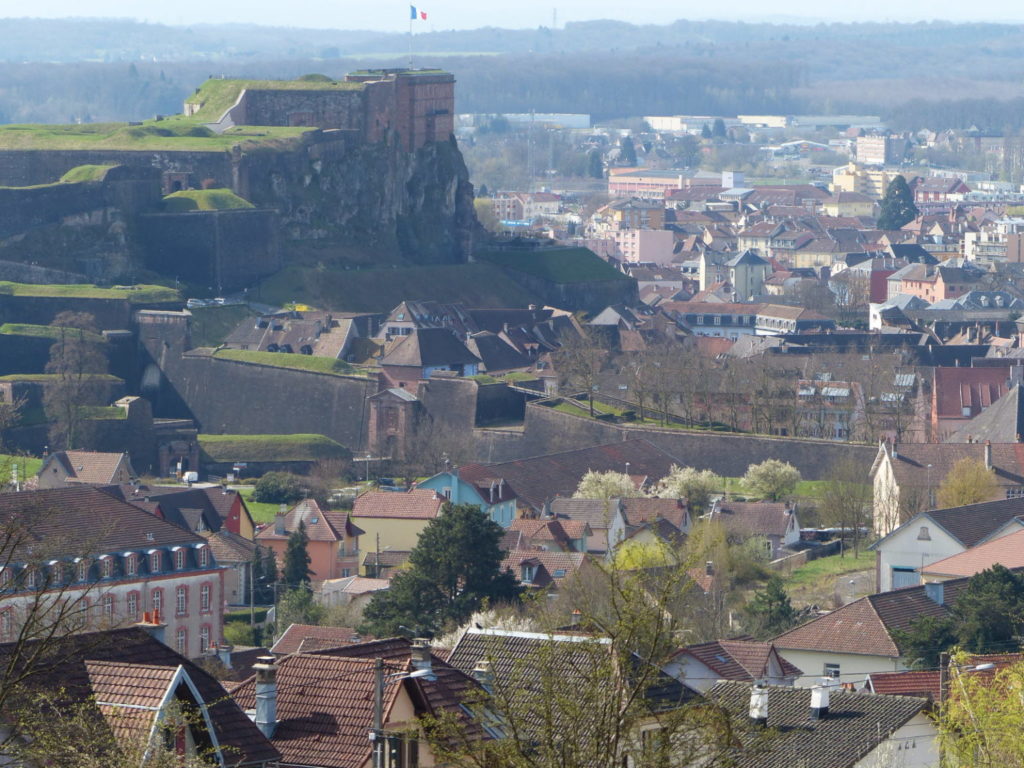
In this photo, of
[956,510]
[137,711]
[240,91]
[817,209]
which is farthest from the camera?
[817,209]

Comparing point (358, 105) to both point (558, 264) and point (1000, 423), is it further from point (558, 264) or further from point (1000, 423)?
point (1000, 423)

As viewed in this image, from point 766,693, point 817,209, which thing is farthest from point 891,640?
point 817,209

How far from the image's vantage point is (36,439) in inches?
2415

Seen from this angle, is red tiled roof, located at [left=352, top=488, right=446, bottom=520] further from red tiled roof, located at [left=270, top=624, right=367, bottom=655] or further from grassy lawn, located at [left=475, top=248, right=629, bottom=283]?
grassy lawn, located at [left=475, top=248, right=629, bottom=283]

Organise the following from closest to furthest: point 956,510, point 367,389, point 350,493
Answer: point 956,510, point 350,493, point 367,389

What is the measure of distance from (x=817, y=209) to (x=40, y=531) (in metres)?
134

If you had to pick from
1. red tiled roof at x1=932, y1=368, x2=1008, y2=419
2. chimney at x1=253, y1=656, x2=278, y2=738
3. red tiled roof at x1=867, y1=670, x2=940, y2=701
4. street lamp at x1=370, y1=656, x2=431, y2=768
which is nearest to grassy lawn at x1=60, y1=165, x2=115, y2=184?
red tiled roof at x1=932, y1=368, x2=1008, y2=419

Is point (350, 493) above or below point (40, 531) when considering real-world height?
below

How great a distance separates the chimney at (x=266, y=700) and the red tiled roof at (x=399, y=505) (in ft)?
104

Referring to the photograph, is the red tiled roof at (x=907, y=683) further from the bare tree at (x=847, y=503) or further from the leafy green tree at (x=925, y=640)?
the bare tree at (x=847, y=503)

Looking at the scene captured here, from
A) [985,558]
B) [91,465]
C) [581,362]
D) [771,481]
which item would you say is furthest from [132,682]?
[581,362]

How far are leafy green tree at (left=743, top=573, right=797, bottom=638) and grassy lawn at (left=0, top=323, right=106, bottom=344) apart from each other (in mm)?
33474

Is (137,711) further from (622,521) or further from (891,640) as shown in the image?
(622,521)

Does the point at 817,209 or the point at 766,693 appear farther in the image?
the point at 817,209
